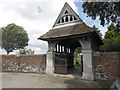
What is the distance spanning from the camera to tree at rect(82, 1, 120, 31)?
754 centimetres

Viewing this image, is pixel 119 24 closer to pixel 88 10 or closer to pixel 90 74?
pixel 88 10

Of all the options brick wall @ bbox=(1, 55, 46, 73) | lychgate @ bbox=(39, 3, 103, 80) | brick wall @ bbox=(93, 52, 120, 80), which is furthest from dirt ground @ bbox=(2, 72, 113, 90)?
brick wall @ bbox=(1, 55, 46, 73)

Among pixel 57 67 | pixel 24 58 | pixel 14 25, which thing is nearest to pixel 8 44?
pixel 14 25

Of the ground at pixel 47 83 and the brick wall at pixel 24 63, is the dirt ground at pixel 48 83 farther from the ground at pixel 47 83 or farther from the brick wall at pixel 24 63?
the brick wall at pixel 24 63

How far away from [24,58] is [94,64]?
27.5 feet

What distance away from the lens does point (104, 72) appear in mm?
8773

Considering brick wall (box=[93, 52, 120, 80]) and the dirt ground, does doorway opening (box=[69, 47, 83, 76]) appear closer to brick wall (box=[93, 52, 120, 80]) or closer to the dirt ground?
brick wall (box=[93, 52, 120, 80])

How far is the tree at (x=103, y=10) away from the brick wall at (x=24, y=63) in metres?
6.83

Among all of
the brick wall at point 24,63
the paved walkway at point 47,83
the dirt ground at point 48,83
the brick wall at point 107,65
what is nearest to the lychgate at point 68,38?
the brick wall at point 107,65

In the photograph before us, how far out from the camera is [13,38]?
29641 mm

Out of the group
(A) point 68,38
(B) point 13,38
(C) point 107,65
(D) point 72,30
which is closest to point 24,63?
(A) point 68,38

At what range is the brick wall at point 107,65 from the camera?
8.44m

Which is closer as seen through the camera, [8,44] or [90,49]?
[90,49]

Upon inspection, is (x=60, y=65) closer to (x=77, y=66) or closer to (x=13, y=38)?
(x=77, y=66)
